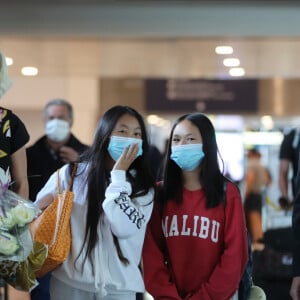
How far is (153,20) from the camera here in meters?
4.90

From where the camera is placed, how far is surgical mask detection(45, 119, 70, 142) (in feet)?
15.5

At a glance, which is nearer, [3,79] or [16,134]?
[3,79]

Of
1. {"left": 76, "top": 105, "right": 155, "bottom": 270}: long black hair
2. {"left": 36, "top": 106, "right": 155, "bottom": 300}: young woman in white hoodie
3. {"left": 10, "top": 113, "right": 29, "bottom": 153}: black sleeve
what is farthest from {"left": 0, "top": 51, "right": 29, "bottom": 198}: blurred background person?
{"left": 76, "top": 105, "right": 155, "bottom": 270}: long black hair

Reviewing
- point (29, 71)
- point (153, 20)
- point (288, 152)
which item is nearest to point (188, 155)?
point (153, 20)

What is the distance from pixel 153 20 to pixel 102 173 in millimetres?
2277

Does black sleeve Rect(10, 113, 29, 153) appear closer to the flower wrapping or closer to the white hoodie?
the white hoodie

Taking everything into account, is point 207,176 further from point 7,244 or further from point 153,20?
point 153,20

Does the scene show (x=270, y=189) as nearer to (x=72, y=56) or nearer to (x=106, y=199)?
(x=72, y=56)

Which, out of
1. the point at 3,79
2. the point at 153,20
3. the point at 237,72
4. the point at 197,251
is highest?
the point at 153,20

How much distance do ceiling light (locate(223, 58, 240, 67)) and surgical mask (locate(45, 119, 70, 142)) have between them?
2.28 metres

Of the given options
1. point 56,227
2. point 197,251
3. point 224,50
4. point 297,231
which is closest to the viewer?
point 56,227

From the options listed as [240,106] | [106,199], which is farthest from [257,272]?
[240,106]

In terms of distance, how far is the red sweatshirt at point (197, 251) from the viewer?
285 centimetres

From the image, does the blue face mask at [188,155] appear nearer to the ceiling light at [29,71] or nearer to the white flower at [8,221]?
the white flower at [8,221]
